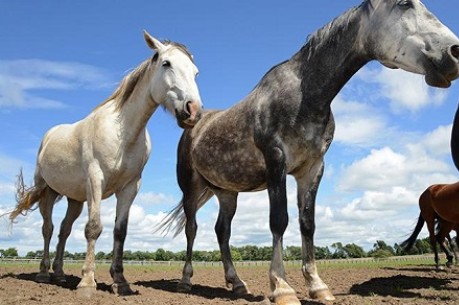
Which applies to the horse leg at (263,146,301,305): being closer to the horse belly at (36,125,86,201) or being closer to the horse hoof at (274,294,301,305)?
the horse hoof at (274,294,301,305)

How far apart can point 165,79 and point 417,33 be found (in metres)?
3.24

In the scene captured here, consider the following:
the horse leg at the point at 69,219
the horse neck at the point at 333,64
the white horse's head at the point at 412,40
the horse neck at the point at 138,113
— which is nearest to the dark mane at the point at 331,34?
the horse neck at the point at 333,64

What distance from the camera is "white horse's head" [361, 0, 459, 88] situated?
4750 mm

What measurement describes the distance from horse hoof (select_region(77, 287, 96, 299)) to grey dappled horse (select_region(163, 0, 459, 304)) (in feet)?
7.46

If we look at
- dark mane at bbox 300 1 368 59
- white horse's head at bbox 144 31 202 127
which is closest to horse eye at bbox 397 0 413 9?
dark mane at bbox 300 1 368 59

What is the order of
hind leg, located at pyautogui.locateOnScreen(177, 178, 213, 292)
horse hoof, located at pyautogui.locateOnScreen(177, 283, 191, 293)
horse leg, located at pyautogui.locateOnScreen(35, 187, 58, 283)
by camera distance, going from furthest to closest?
1. horse leg, located at pyautogui.locateOnScreen(35, 187, 58, 283)
2. hind leg, located at pyautogui.locateOnScreen(177, 178, 213, 292)
3. horse hoof, located at pyautogui.locateOnScreen(177, 283, 191, 293)

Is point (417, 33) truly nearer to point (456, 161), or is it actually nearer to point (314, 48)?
point (314, 48)

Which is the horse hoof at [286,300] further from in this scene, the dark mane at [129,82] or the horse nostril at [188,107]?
the dark mane at [129,82]

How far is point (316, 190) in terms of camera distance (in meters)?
6.18

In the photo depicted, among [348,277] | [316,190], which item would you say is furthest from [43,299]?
[348,277]

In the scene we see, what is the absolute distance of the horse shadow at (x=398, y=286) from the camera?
6.49 meters

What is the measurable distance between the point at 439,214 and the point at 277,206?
24.4ft

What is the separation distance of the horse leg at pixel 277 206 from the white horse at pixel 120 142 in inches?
46.2

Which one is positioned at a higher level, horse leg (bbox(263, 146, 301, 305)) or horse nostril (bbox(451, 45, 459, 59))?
horse nostril (bbox(451, 45, 459, 59))
